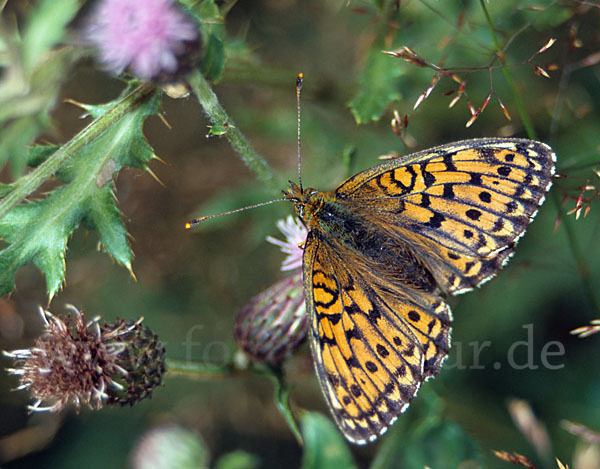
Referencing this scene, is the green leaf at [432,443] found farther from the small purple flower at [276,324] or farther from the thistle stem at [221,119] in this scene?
the thistle stem at [221,119]

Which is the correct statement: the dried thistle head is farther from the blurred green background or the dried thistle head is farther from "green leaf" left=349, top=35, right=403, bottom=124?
"green leaf" left=349, top=35, right=403, bottom=124

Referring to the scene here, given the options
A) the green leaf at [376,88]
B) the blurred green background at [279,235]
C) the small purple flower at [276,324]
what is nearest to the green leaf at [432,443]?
the blurred green background at [279,235]

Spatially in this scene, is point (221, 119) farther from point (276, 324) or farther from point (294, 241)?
point (276, 324)

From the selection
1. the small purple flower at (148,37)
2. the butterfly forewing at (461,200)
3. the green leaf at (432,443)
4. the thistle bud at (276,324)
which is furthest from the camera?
the green leaf at (432,443)

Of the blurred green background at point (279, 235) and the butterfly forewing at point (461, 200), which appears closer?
the butterfly forewing at point (461, 200)

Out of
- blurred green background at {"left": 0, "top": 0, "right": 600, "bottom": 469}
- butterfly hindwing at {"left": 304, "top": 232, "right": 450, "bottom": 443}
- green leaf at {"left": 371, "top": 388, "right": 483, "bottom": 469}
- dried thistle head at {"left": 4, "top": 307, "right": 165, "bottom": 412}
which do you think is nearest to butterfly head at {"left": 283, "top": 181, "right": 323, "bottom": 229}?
butterfly hindwing at {"left": 304, "top": 232, "right": 450, "bottom": 443}
